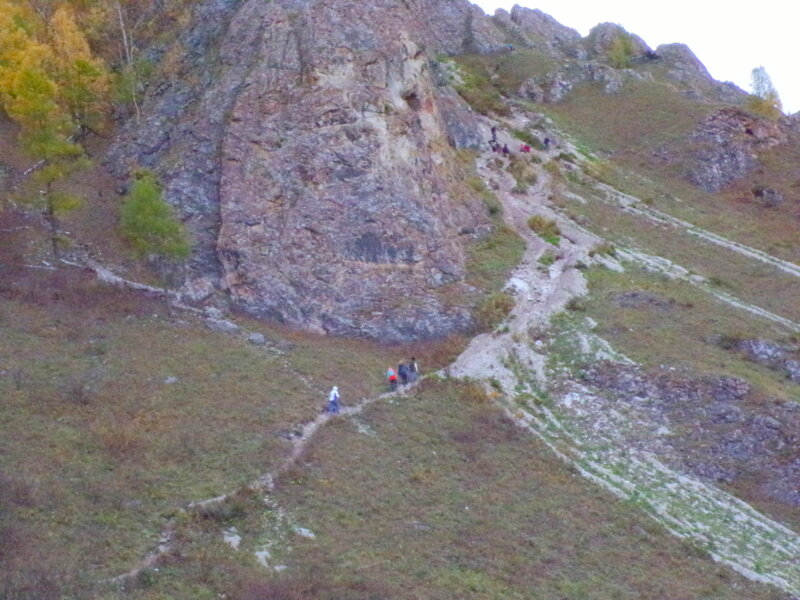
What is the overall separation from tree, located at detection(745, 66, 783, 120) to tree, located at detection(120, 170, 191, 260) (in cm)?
5085

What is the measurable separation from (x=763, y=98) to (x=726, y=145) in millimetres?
15789

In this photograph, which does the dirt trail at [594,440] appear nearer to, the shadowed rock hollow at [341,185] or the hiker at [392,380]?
the hiker at [392,380]

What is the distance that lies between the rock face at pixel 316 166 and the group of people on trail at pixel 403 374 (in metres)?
3.32

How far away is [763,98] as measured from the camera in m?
79.3

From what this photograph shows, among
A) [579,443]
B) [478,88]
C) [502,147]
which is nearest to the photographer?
[579,443]

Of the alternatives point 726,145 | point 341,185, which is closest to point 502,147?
point 726,145

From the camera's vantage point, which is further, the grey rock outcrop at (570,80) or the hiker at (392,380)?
the grey rock outcrop at (570,80)

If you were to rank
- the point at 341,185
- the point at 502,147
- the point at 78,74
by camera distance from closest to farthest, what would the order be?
the point at 341,185 → the point at 78,74 → the point at 502,147

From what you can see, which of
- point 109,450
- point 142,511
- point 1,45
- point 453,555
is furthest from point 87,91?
point 453,555

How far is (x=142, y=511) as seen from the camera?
78.8 feet

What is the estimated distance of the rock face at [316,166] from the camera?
40344 millimetres

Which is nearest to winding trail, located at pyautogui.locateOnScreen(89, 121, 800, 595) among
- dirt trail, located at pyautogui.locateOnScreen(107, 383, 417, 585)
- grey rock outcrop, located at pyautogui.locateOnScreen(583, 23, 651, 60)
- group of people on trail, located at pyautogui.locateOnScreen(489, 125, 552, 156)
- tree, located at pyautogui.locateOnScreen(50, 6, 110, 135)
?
dirt trail, located at pyautogui.locateOnScreen(107, 383, 417, 585)

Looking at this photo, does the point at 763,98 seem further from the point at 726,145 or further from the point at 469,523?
the point at 469,523

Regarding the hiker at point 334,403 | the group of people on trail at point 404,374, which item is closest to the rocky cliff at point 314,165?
the group of people on trail at point 404,374
